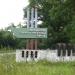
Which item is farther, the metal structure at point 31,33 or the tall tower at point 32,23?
the tall tower at point 32,23

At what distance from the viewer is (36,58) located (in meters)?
20.8

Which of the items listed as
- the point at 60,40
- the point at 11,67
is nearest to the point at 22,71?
the point at 11,67

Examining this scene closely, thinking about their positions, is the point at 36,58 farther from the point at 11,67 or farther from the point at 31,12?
Result: the point at 11,67

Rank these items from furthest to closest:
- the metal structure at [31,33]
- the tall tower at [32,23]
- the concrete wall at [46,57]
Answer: the tall tower at [32,23], the metal structure at [31,33], the concrete wall at [46,57]

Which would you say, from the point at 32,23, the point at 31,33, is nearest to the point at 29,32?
the point at 31,33

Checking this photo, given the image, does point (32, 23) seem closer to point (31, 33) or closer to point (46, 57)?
point (31, 33)

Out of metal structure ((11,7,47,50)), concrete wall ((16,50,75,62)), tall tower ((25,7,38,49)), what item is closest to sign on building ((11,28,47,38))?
metal structure ((11,7,47,50))

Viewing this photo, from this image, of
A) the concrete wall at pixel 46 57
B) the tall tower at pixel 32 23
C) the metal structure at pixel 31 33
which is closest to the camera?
Answer: the concrete wall at pixel 46 57

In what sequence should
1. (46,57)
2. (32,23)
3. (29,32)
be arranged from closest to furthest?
(46,57) → (29,32) → (32,23)

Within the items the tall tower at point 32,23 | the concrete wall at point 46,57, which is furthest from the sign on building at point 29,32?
the concrete wall at point 46,57

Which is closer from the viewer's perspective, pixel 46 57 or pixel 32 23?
pixel 46 57

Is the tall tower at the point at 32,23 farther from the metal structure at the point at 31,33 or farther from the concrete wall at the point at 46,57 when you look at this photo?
the concrete wall at the point at 46,57

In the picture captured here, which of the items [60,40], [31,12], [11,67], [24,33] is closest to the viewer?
[11,67]

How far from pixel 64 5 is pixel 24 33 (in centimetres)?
744
